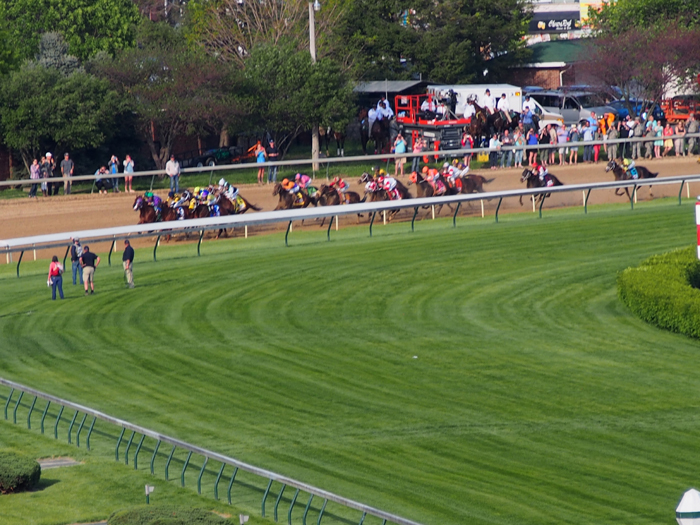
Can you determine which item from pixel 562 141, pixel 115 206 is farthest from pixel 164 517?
pixel 562 141

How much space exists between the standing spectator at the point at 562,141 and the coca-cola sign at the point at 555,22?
194 ft

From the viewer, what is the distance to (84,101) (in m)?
36.5

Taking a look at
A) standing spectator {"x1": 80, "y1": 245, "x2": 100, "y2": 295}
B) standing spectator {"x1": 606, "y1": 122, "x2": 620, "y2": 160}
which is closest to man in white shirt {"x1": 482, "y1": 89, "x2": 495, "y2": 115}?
standing spectator {"x1": 606, "y1": 122, "x2": 620, "y2": 160}

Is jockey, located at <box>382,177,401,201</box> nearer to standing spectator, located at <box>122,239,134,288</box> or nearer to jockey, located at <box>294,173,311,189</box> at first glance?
jockey, located at <box>294,173,311,189</box>

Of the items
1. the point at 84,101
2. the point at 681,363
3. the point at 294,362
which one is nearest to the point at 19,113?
the point at 84,101

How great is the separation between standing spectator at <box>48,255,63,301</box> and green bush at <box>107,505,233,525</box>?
11.8 meters

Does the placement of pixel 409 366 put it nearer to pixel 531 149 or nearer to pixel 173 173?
pixel 173 173

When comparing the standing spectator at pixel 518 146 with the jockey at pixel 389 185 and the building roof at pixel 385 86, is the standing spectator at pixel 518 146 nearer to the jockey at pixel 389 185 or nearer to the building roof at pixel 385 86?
the jockey at pixel 389 185

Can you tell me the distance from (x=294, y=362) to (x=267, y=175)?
61.0 ft

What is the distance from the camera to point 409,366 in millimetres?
14898

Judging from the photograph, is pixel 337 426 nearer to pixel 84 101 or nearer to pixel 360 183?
pixel 360 183

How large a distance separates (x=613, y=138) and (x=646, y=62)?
38.1ft

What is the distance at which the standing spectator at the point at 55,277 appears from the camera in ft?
63.4

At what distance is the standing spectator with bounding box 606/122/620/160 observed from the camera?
112 ft
